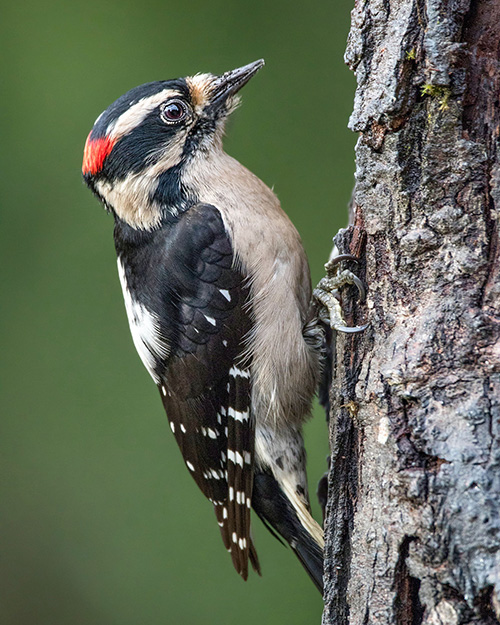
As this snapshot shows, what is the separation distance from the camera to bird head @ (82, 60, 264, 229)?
2.40 meters

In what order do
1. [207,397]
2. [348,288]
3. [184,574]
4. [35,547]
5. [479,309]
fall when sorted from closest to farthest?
[479,309]
[348,288]
[207,397]
[184,574]
[35,547]

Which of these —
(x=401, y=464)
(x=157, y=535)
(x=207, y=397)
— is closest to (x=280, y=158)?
(x=207, y=397)

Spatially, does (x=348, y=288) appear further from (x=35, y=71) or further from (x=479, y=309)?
(x=35, y=71)

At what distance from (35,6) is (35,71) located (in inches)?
12.4

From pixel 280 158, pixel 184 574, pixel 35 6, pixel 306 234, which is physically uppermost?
pixel 35 6

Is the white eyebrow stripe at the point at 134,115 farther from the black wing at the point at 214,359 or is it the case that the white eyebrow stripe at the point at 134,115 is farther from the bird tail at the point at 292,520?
the bird tail at the point at 292,520

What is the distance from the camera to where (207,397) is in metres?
2.30

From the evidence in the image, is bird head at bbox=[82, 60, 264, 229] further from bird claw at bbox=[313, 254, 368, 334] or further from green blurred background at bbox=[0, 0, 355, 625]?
green blurred background at bbox=[0, 0, 355, 625]

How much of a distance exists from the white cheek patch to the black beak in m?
0.71

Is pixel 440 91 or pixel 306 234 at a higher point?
pixel 440 91

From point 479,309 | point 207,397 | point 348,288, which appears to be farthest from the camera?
point 207,397

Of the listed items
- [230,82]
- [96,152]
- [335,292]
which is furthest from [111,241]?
[335,292]

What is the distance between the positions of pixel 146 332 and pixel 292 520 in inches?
31.9

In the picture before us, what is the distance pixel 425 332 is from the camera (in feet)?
5.10
